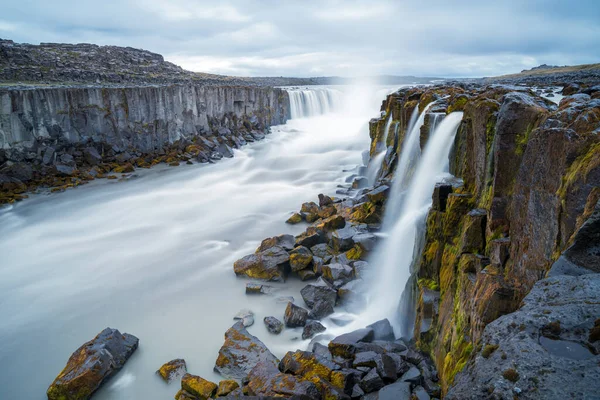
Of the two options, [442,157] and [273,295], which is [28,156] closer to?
[273,295]

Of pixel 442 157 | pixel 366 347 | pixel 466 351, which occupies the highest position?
pixel 442 157

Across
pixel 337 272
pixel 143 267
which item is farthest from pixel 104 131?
pixel 337 272

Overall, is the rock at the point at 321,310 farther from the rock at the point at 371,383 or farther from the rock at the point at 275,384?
the rock at the point at 371,383

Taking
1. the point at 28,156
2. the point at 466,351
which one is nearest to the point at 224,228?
the point at 466,351

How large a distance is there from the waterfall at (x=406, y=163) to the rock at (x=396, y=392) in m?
6.55

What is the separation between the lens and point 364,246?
10.2 m

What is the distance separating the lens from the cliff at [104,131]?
1875 cm

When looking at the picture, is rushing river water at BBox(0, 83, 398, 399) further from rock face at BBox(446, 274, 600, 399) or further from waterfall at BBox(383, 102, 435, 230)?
rock face at BBox(446, 274, 600, 399)

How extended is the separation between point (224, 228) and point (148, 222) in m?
3.11

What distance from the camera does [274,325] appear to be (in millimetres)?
7797

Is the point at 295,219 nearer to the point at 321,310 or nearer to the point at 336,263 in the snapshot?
the point at 336,263

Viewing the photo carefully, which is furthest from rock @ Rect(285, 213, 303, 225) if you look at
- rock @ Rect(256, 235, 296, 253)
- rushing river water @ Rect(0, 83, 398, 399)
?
rock @ Rect(256, 235, 296, 253)

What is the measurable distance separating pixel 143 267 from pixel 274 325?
497 centimetres

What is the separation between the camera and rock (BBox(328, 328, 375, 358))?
6.18 meters
